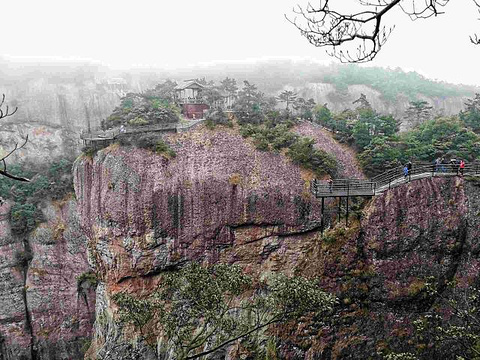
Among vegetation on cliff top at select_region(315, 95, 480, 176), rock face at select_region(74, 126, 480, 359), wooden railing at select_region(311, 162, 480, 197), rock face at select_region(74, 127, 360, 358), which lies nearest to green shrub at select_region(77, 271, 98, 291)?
rock face at select_region(74, 126, 480, 359)

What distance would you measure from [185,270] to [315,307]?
13.0 ft

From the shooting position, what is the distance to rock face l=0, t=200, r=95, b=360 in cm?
2294

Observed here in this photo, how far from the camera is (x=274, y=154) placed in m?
19.1

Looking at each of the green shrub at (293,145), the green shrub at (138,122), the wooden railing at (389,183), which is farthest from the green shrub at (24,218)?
the wooden railing at (389,183)

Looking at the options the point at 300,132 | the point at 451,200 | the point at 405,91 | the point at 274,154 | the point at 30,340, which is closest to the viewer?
the point at 451,200

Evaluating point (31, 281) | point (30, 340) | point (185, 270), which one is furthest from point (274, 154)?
point (30, 340)

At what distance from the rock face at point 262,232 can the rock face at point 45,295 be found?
5349 mm

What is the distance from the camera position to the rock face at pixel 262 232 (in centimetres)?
1249

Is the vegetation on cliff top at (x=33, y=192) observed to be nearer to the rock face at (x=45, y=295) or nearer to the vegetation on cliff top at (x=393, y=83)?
the rock face at (x=45, y=295)

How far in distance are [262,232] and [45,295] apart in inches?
621

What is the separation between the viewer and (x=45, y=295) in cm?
2327

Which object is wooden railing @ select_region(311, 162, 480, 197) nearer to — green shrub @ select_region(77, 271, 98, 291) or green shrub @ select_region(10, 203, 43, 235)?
green shrub @ select_region(77, 271, 98, 291)

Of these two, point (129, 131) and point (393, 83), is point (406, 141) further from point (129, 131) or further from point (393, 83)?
point (393, 83)

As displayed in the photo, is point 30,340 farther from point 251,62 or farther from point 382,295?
point 251,62
